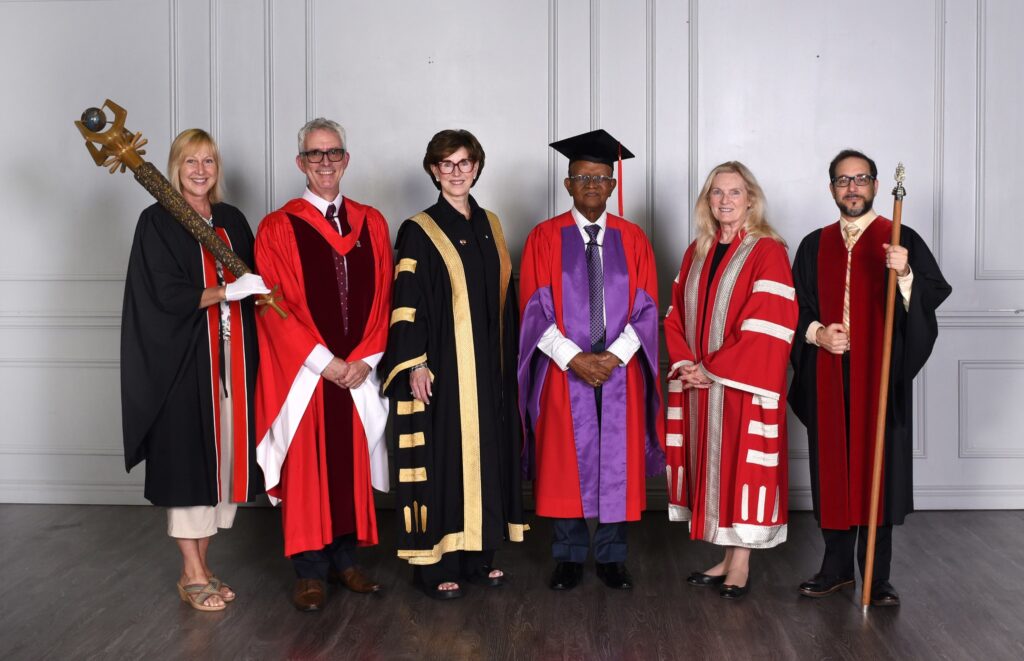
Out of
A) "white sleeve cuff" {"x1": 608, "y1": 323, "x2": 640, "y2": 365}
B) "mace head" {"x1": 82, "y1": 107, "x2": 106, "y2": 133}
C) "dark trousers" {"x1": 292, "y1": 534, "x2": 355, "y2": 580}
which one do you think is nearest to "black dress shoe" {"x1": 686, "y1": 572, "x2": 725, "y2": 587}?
"white sleeve cuff" {"x1": 608, "y1": 323, "x2": 640, "y2": 365}

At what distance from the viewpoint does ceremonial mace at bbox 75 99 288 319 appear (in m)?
3.08

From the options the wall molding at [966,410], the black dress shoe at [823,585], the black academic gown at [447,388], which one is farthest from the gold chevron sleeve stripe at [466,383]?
the wall molding at [966,410]

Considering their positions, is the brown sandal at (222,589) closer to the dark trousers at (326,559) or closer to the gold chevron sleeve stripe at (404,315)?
the dark trousers at (326,559)

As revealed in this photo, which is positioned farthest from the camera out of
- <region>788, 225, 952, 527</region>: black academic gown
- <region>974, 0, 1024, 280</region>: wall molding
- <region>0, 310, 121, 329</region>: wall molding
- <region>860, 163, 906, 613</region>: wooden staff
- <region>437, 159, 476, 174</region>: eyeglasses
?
<region>0, 310, 121, 329</region>: wall molding

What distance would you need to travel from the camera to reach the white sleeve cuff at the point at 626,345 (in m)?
3.41

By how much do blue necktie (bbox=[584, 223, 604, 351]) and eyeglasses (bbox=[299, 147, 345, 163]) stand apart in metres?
1.00

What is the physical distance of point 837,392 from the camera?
338cm

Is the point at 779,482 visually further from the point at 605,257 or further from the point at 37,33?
the point at 37,33

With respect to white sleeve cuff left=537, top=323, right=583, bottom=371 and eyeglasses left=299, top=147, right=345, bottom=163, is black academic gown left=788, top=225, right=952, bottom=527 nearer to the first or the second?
white sleeve cuff left=537, top=323, right=583, bottom=371

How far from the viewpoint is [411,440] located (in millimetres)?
3359

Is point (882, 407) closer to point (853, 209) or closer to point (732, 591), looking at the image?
point (853, 209)

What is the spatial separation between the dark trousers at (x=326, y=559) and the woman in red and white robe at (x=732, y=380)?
4.30 feet

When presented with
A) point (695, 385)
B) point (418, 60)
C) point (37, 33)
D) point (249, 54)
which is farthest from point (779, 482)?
point (37, 33)

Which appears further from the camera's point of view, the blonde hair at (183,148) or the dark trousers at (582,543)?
the dark trousers at (582,543)
